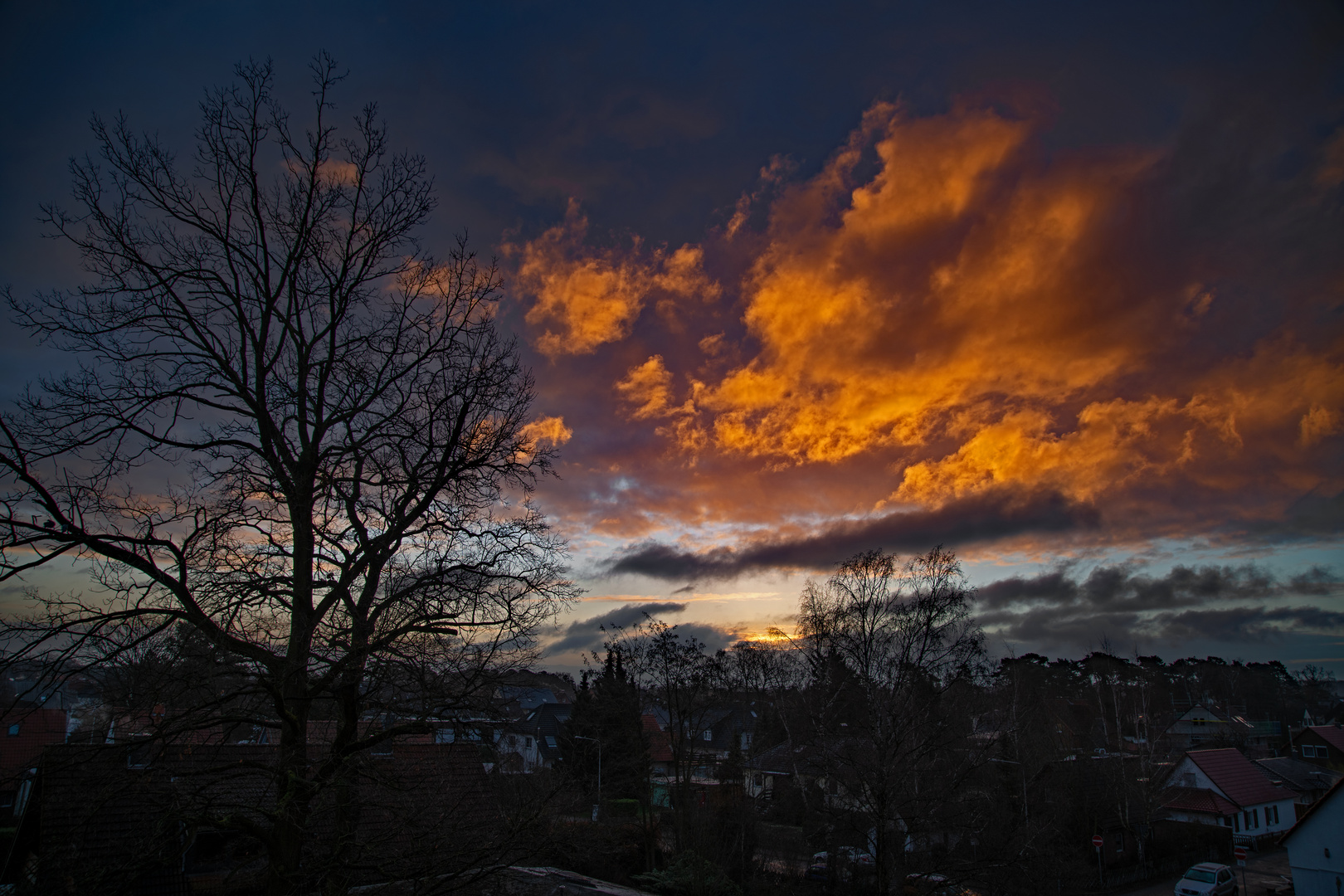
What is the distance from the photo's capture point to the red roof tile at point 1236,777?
37.0 m

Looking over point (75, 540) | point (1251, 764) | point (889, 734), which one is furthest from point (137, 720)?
point (1251, 764)

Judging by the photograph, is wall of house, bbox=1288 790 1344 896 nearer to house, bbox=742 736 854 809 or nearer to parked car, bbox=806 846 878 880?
parked car, bbox=806 846 878 880

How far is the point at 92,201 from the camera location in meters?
6.89

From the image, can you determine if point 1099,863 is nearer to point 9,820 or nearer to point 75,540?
point 75,540

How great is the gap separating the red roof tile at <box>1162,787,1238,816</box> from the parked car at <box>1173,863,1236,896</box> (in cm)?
856

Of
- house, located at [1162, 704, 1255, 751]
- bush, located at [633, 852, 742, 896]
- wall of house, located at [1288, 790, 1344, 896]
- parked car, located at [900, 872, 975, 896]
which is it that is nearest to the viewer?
parked car, located at [900, 872, 975, 896]

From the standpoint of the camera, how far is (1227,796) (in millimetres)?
36344

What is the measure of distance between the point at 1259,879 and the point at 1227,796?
267 inches

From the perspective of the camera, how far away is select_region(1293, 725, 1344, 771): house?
54.8 meters

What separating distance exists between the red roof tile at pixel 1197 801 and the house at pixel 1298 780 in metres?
7.08

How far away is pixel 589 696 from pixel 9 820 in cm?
2528

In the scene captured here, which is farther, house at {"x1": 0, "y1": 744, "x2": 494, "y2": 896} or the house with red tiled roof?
the house with red tiled roof

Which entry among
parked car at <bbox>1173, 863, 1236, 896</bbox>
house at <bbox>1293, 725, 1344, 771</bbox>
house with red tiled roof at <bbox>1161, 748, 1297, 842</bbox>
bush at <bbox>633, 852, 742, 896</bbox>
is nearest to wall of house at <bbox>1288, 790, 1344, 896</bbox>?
parked car at <bbox>1173, 863, 1236, 896</bbox>

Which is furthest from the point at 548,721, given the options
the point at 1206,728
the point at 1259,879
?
the point at 1206,728
